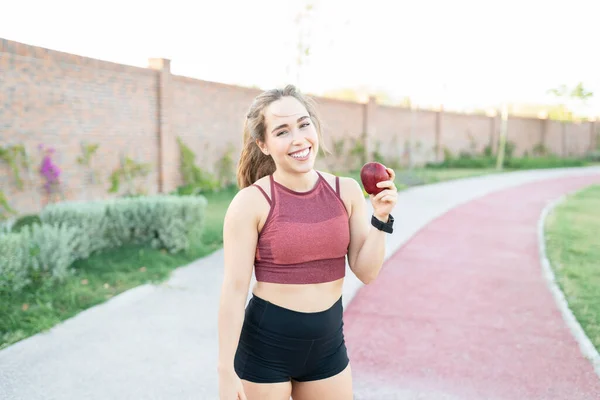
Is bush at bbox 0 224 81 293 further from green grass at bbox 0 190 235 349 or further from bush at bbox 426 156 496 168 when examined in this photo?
bush at bbox 426 156 496 168

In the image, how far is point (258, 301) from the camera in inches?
81.4

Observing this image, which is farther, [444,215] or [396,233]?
[444,215]

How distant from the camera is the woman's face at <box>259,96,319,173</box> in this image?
2.04 m

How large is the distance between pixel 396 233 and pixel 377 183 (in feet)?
27.5

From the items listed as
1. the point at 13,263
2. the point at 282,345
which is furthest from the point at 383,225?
the point at 13,263

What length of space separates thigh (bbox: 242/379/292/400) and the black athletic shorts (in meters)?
0.01

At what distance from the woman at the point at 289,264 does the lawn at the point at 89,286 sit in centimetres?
306

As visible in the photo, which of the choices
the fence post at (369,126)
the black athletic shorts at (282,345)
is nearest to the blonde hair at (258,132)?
the black athletic shorts at (282,345)

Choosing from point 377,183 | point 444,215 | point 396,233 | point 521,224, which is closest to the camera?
point 377,183

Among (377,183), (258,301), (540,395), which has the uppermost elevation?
(377,183)

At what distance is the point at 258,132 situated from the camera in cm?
215

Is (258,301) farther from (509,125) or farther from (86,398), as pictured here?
(509,125)

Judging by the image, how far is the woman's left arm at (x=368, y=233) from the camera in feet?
6.72

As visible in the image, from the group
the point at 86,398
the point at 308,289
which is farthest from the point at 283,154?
the point at 86,398
